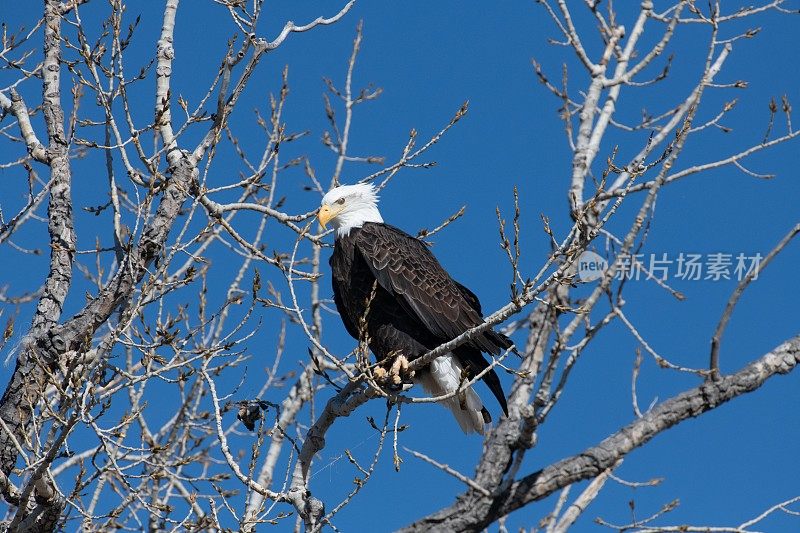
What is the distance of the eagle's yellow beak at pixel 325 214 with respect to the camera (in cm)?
554

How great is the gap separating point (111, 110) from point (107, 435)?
1.68 meters

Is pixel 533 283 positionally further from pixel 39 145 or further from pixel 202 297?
pixel 39 145

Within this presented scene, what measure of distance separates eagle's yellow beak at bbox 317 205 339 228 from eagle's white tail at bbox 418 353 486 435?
1022mm

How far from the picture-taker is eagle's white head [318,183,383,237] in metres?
5.66

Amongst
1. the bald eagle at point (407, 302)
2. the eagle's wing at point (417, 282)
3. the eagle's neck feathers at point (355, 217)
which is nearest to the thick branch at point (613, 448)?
the bald eagle at point (407, 302)

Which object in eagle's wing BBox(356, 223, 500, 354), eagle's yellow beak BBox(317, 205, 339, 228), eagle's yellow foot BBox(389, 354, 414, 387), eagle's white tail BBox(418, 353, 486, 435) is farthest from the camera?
eagle's yellow beak BBox(317, 205, 339, 228)

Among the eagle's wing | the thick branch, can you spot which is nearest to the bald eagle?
the eagle's wing

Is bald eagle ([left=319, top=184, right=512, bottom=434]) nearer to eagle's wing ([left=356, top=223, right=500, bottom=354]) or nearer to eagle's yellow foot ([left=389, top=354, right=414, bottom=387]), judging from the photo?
eagle's wing ([left=356, top=223, right=500, bottom=354])

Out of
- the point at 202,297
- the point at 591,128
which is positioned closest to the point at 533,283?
the point at 202,297

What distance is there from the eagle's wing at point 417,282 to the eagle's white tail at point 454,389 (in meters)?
0.24

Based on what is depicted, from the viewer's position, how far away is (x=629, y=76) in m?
7.16

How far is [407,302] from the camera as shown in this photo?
207 inches

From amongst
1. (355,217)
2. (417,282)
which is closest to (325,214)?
(355,217)

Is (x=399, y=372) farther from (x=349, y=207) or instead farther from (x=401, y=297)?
(x=349, y=207)
